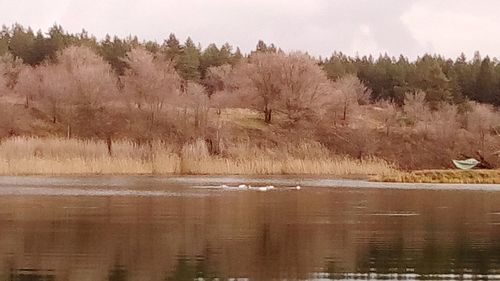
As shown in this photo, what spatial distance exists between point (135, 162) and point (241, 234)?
27.4 metres

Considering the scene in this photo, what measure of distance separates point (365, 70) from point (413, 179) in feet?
237

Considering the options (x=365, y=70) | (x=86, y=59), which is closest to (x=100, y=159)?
(x=86, y=59)

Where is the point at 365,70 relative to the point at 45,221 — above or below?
above

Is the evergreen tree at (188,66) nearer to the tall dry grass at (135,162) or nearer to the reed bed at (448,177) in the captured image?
the tall dry grass at (135,162)

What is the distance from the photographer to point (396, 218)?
2781cm

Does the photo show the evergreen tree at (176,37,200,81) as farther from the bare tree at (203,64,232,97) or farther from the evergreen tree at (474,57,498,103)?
the evergreen tree at (474,57,498,103)

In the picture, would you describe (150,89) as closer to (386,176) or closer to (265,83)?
(265,83)

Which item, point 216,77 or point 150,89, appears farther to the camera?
point 216,77

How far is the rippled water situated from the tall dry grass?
8830 millimetres

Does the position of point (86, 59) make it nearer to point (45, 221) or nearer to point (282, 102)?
point (282, 102)

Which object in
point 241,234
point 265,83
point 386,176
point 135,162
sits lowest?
point 241,234

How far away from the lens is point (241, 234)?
2259cm

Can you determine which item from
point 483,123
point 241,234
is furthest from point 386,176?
point 483,123

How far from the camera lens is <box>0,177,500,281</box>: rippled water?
1703cm
